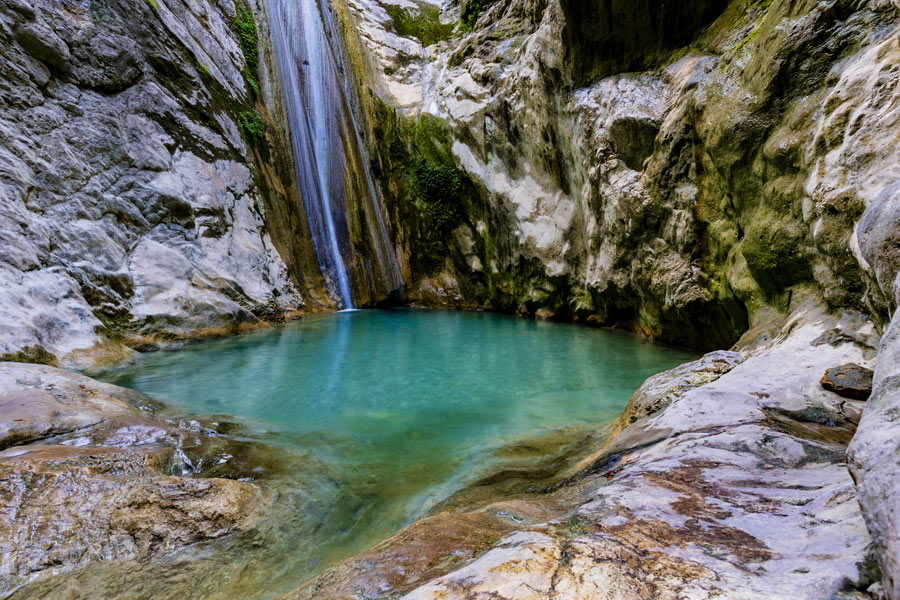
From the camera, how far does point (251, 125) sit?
1304 cm

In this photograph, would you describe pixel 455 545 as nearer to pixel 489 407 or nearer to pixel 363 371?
pixel 489 407

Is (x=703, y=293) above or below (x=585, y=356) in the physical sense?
above

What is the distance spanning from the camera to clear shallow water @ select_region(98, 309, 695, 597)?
9.50 feet

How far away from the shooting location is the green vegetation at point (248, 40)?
45.0 ft

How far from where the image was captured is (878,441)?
3.22 feet

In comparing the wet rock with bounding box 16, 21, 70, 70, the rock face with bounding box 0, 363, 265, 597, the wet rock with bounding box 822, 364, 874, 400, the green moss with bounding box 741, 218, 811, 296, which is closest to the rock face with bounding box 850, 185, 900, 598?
the wet rock with bounding box 822, 364, 874, 400

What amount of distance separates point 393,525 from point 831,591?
2332 millimetres

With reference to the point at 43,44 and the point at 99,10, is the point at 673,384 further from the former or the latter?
the point at 99,10

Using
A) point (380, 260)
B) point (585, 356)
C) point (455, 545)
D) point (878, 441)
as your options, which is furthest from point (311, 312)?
point (878, 441)

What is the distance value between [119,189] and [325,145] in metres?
8.72

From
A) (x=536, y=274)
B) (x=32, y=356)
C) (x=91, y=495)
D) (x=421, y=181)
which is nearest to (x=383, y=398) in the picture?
(x=91, y=495)

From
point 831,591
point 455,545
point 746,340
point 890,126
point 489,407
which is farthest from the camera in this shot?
point 489,407

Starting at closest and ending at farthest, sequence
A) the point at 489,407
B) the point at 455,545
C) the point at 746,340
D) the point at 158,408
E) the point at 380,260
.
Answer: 1. the point at 455,545
2. the point at 158,408
3. the point at 746,340
4. the point at 489,407
5. the point at 380,260

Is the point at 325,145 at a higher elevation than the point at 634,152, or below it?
higher
